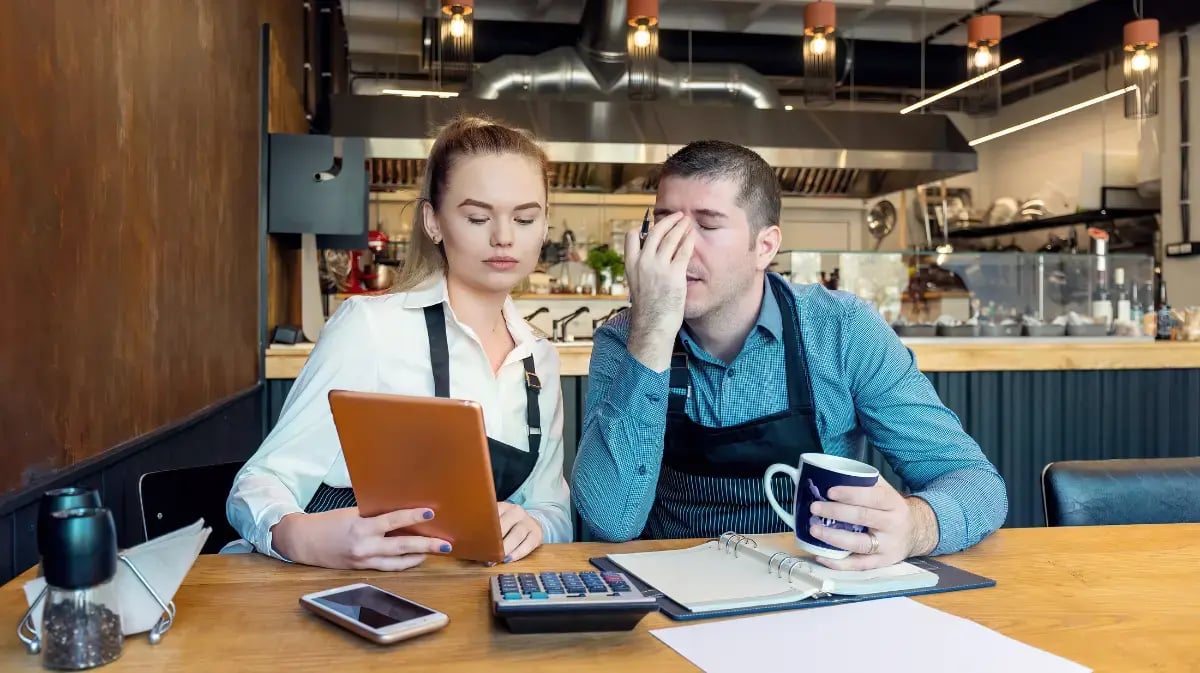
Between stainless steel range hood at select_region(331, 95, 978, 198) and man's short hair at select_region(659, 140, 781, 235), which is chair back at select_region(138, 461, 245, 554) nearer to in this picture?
man's short hair at select_region(659, 140, 781, 235)

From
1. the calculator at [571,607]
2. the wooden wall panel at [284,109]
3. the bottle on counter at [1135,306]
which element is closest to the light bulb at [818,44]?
the bottle on counter at [1135,306]

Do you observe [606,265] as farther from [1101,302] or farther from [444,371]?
[444,371]

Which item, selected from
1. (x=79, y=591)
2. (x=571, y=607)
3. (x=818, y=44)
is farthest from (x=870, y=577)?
(x=818, y=44)

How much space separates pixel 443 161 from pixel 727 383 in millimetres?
635

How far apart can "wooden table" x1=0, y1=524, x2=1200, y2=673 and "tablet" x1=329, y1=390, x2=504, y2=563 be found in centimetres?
6

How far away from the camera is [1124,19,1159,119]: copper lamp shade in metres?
4.68

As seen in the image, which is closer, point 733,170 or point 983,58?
point 733,170

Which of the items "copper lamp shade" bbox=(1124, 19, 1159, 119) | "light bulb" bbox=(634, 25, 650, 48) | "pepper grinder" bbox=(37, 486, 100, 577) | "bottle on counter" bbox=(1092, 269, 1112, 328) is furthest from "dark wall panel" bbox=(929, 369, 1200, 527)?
"pepper grinder" bbox=(37, 486, 100, 577)

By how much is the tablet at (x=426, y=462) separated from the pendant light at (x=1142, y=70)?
4829mm

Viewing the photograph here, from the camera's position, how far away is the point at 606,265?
739cm

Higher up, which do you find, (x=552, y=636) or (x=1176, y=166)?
(x=1176, y=166)

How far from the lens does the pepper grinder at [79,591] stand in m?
0.76

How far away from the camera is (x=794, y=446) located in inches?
62.6

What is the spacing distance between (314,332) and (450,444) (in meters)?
3.09
